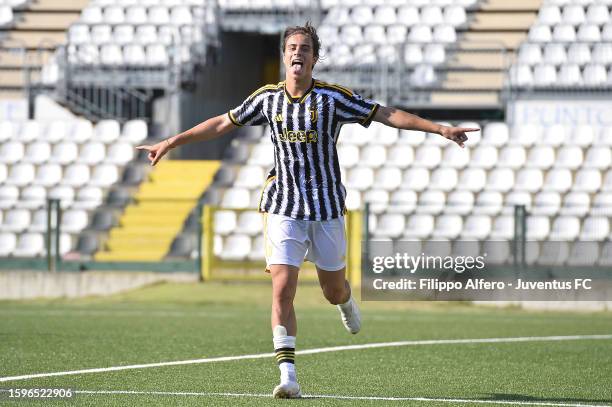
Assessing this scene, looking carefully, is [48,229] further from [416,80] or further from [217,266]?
[416,80]

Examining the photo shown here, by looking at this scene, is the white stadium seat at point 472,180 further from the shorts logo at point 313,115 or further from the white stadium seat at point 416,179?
the shorts logo at point 313,115

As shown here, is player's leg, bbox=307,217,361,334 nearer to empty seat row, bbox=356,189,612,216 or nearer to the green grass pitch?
the green grass pitch

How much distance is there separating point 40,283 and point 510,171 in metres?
7.39

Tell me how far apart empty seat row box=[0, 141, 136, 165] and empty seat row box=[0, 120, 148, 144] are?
142mm

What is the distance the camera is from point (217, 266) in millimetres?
18703

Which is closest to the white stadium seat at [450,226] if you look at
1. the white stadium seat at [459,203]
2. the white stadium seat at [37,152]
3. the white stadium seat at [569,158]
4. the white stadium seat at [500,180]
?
the white stadium seat at [459,203]

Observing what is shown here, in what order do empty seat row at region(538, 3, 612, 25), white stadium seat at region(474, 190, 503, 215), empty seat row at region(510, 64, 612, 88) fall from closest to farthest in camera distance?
white stadium seat at region(474, 190, 503, 215)
empty seat row at region(510, 64, 612, 88)
empty seat row at region(538, 3, 612, 25)

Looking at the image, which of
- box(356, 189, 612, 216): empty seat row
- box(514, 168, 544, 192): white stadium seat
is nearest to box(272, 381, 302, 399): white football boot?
box(356, 189, 612, 216): empty seat row

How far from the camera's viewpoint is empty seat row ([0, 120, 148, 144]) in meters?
22.8

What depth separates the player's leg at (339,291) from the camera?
770 centimetres

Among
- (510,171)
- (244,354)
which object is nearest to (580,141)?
(510,171)

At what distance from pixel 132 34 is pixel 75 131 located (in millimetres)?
2973

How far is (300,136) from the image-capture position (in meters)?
7.39

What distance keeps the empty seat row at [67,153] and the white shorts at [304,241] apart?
15.1 m
